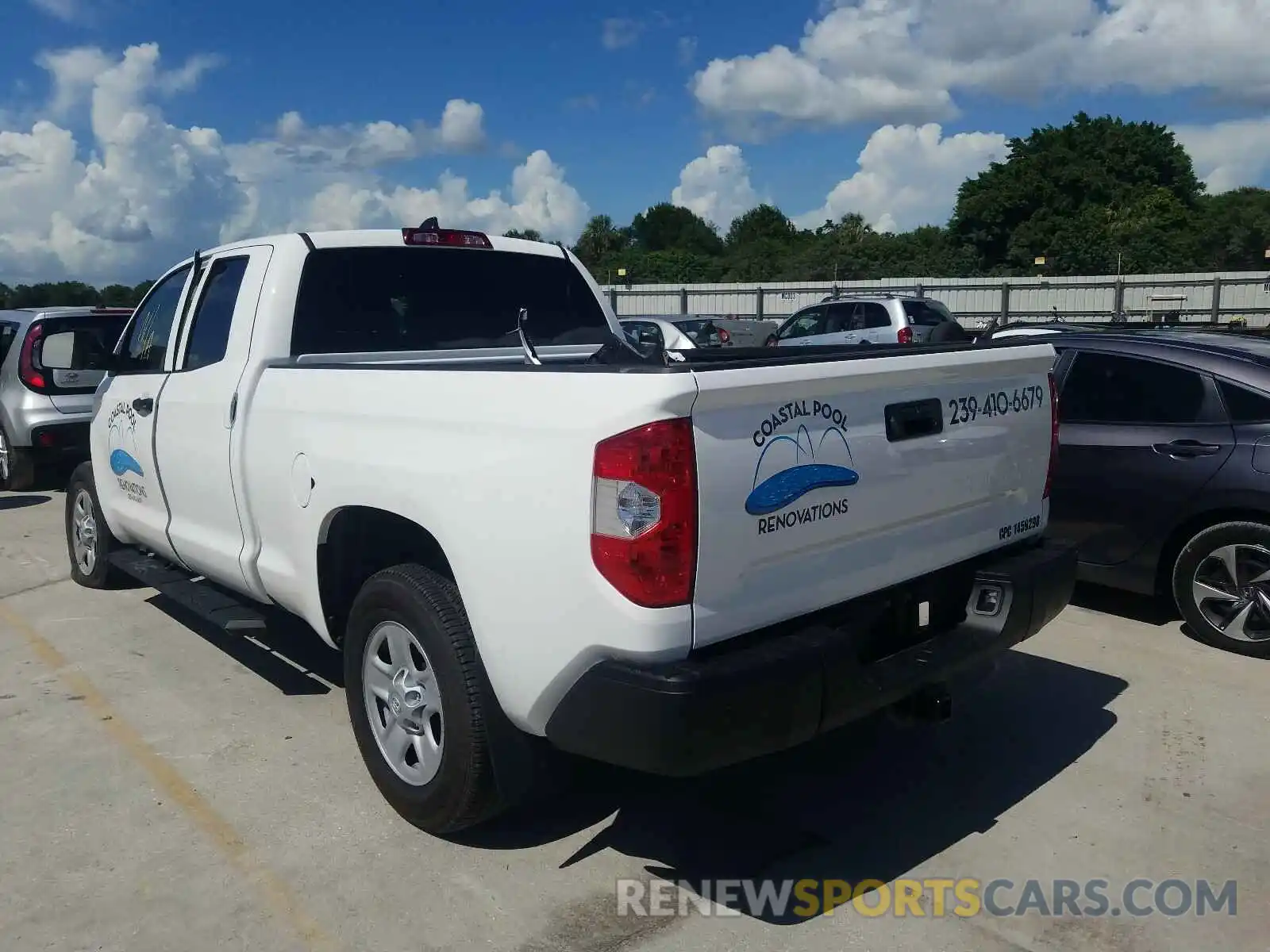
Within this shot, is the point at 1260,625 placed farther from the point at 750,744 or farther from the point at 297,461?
the point at 297,461

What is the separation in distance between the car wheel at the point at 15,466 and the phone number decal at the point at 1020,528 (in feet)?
30.6

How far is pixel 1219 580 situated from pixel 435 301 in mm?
4123

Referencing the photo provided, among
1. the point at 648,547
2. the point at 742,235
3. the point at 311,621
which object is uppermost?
A: the point at 742,235

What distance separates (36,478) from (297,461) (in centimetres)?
793

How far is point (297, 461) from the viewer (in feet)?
13.1

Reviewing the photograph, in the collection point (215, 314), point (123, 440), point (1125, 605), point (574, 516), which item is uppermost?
point (215, 314)

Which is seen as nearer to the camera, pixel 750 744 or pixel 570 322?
pixel 750 744

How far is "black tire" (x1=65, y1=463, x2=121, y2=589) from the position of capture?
21.2 feet

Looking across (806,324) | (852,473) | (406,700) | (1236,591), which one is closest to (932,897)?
(852,473)

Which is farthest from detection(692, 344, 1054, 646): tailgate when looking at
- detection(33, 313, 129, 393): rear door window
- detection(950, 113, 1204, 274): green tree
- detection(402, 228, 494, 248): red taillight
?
detection(950, 113, 1204, 274): green tree

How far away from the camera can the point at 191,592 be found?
5039 millimetres

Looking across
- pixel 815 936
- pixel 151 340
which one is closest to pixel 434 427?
pixel 815 936

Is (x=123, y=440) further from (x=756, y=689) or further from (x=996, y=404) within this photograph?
(x=996, y=404)

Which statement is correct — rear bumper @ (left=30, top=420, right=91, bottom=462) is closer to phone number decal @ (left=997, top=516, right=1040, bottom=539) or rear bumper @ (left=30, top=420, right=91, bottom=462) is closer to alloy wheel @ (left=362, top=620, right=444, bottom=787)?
alloy wheel @ (left=362, top=620, right=444, bottom=787)
